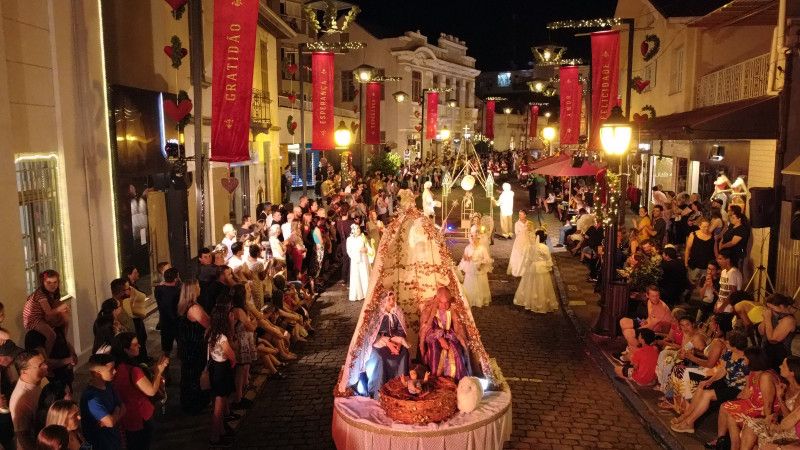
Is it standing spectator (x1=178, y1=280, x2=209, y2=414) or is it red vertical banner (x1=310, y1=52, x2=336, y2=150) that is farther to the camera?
red vertical banner (x1=310, y1=52, x2=336, y2=150)

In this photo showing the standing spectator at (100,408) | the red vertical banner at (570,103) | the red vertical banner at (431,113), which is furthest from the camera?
the red vertical banner at (431,113)

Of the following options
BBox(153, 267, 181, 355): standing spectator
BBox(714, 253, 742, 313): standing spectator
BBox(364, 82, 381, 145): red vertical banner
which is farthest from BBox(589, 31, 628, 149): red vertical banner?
BBox(364, 82, 381, 145): red vertical banner

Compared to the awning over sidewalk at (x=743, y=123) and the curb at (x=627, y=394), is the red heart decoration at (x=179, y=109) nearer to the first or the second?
the curb at (x=627, y=394)

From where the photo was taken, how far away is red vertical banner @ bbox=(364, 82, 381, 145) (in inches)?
1107

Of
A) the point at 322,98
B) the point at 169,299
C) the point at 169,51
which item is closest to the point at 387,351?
the point at 169,299

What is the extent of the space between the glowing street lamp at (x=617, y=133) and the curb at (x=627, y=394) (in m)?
3.19

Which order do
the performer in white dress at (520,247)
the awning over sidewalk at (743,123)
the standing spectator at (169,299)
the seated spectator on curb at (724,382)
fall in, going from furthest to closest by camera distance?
the performer in white dress at (520,247) → the awning over sidewalk at (743,123) → the standing spectator at (169,299) → the seated spectator on curb at (724,382)

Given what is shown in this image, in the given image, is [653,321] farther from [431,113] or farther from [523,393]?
[431,113]

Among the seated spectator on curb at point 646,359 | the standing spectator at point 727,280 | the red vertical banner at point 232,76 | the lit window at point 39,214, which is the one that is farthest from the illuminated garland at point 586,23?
the lit window at point 39,214

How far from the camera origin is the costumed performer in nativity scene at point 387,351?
721 centimetres

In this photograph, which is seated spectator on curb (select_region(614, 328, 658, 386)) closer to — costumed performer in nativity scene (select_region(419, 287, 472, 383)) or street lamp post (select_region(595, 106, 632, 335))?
→ street lamp post (select_region(595, 106, 632, 335))

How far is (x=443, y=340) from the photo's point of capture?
7.45 meters

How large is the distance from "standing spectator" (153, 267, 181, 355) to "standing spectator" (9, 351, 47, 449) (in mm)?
3063

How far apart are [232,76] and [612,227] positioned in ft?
21.7
